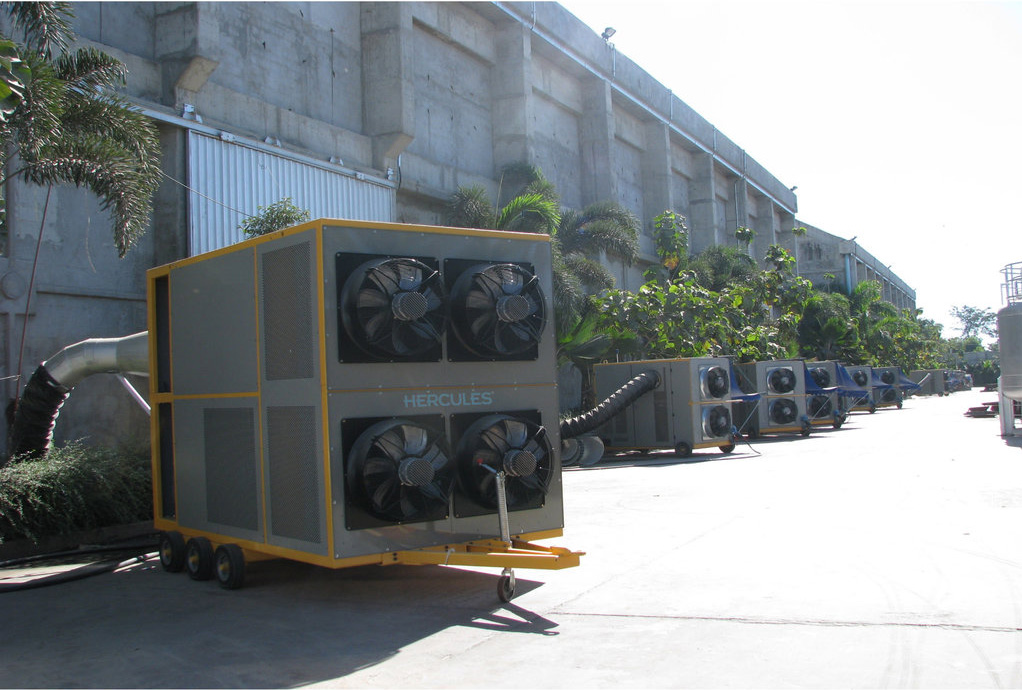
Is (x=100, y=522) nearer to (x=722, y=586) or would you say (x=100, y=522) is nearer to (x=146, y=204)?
(x=146, y=204)

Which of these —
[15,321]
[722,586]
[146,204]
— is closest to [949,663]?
[722,586]

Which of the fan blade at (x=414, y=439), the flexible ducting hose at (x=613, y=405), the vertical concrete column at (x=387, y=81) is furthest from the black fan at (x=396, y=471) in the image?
the vertical concrete column at (x=387, y=81)

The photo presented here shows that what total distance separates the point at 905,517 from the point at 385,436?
6.57m

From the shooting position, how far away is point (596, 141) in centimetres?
3466

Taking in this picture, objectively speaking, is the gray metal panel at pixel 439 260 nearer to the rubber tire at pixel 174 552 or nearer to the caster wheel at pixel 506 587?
the caster wheel at pixel 506 587

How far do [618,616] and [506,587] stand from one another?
0.92 metres

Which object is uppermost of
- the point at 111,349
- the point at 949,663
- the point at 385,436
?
the point at 111,349

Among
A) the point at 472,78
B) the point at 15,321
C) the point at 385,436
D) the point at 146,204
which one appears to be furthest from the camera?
the point at 472,78

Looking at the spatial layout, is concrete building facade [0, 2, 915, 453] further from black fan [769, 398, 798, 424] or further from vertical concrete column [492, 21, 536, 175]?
black fan [769, 398, 798, 424]

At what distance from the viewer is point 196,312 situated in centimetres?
796

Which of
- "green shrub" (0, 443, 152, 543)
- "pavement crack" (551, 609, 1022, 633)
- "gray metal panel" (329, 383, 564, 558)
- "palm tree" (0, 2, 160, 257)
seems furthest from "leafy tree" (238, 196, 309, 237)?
"pavement crack" (551, 609, 1022, 633)

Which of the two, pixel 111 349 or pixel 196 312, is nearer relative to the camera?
pixel 196 312

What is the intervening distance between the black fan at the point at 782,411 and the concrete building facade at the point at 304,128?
10836 mm

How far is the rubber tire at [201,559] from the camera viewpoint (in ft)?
25.0
